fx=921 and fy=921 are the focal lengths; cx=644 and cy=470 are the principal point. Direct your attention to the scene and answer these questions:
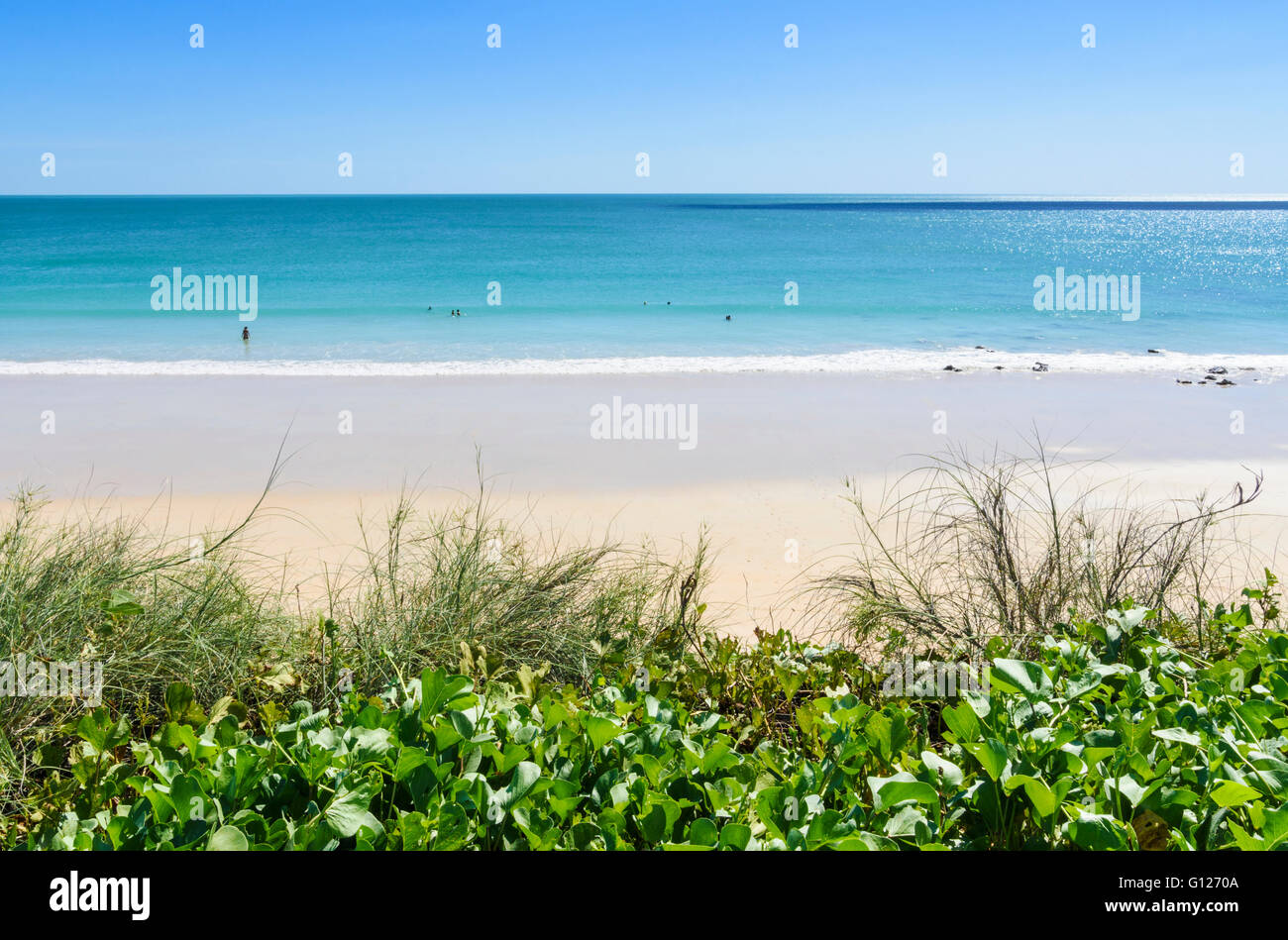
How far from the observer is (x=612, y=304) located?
29641mm

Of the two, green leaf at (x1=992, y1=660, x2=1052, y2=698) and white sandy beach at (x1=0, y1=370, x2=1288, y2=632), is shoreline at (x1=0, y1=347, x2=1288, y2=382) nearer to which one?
white sandy beach at (x1=0, y1=370, x2=1288, y2=632)

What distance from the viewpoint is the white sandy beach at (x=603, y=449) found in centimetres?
727

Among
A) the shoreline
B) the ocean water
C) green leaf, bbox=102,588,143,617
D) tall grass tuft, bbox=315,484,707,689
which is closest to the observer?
green leaf, bbox=102,588,143,617

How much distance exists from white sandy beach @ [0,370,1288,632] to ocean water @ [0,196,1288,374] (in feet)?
9.89

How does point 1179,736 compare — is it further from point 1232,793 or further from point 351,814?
point 351,814

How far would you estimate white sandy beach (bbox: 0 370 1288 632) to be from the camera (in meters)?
7.27

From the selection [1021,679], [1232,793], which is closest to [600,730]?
[1021,679]

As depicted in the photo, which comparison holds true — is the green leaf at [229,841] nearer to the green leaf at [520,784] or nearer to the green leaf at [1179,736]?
the green leaf at [520,784]

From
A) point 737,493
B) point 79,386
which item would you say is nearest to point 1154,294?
point 737,493

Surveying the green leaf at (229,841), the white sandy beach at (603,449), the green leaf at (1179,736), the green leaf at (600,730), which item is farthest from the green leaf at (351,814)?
the white sandy beach at (603,449)

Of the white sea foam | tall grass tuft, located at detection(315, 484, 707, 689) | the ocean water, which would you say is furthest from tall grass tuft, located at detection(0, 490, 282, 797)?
the ocean water
